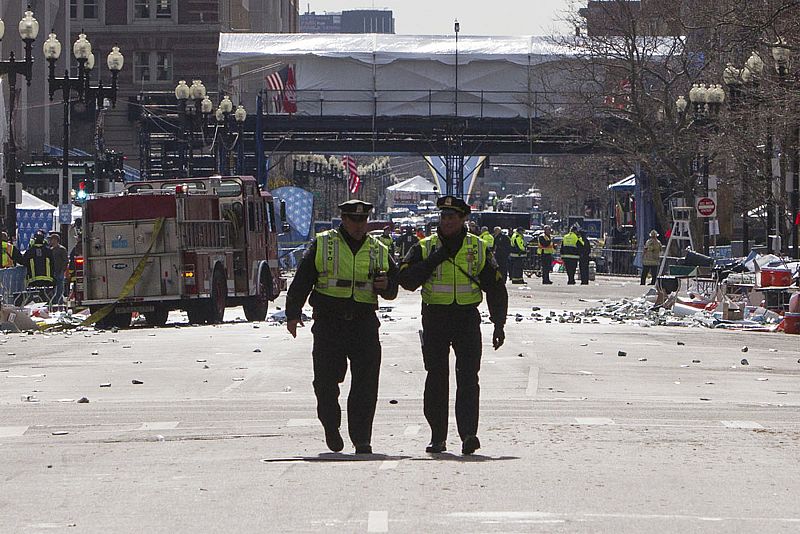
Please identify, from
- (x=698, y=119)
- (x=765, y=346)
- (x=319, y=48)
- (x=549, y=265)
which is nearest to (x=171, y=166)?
(x=319, y=48)

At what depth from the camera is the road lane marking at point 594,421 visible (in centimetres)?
1320

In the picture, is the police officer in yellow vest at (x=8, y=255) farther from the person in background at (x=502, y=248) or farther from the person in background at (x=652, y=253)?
the person in background at (x=652, y=253)

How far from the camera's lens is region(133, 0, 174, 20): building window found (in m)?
90.9

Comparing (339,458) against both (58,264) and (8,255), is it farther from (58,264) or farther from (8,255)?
(8,255)

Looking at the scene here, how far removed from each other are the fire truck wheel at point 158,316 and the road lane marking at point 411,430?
16771mm

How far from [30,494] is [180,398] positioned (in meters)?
6.33

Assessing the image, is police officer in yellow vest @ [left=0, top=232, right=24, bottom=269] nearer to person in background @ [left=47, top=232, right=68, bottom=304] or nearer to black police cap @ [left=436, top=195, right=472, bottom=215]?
person in background @ [left=47, top=232, right=68, bottom=304]

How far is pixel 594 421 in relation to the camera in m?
13.4

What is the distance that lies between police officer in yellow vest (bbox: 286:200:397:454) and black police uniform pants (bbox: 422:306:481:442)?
36cm

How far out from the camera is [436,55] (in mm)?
64562

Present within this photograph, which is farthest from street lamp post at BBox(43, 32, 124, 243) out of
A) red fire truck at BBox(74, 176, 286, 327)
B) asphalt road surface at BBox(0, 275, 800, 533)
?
asphalt road surface at BBox(0, 275, 800, 533)

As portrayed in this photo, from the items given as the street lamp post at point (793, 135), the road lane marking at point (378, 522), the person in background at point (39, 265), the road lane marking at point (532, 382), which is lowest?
the road lane marking at point (532, 382)

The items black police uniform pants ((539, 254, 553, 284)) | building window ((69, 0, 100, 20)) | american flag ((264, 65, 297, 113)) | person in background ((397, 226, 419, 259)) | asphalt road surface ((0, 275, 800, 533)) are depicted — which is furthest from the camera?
building window ((69, 0, 100, 20))

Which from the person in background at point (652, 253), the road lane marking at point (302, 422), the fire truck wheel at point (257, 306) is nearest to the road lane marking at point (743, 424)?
the road lane marking at point (302, 422)
